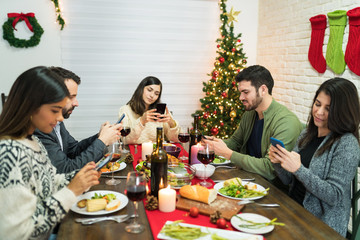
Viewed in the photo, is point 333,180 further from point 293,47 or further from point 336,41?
point 293,47

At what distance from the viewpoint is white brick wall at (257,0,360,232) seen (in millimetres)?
3256

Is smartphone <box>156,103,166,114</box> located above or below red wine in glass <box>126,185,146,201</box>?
above

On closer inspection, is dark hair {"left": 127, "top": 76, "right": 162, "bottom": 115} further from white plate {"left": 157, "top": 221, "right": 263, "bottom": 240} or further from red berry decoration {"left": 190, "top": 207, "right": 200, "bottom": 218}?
white plate {"left": 157, "top": 221, "right": 263, "bottom": 240}

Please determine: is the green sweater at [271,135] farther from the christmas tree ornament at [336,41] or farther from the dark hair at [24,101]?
the dark hair at [24,101]

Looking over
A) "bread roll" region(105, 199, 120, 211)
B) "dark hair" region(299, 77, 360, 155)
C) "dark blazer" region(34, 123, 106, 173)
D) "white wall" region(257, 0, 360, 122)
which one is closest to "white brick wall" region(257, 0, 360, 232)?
"white wall" region(257, 0, 360, 122)

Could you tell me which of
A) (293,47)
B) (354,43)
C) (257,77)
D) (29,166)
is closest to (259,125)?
(257,77)

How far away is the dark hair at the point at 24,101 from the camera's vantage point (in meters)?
1.21

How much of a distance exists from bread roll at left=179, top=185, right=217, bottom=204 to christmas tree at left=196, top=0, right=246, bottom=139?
8.14 feet

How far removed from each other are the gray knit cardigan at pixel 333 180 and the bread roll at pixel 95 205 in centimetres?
96

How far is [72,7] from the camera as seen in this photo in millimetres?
4023

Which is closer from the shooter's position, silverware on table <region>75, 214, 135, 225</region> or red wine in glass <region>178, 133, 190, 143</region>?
silverware on table <region>75, 214, 135, 225</region>

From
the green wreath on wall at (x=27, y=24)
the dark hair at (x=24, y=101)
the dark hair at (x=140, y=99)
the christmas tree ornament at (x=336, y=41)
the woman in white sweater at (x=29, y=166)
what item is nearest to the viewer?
the woman in white sweater at (x=29, y=166)

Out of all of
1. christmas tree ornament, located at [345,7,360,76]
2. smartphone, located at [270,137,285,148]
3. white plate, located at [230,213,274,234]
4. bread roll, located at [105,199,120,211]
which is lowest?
white plate, located at [230,213,274,234]

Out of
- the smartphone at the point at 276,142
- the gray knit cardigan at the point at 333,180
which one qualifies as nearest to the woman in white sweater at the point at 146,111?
the smartphone at the point at 276,142
